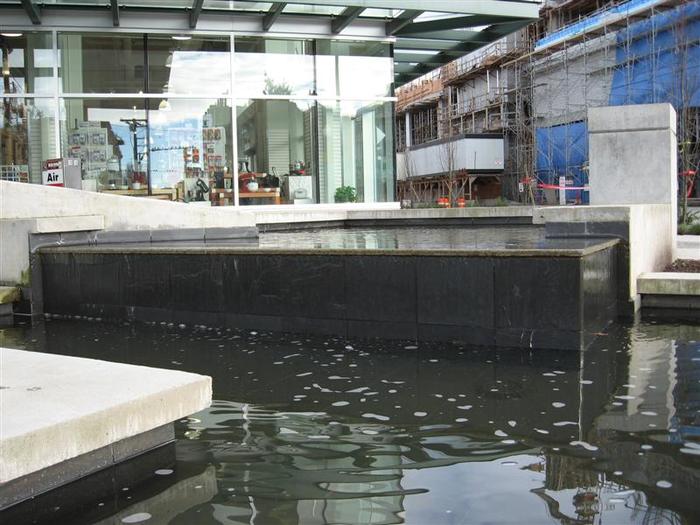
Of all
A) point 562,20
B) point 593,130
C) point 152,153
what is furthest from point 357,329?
point 562,20

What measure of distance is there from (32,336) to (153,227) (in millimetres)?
4557

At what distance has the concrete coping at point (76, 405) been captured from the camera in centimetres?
347

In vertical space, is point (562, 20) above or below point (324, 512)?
above

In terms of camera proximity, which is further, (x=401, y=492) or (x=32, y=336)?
(x=32, y=336)

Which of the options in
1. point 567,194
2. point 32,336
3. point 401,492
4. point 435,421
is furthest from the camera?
point 567,194

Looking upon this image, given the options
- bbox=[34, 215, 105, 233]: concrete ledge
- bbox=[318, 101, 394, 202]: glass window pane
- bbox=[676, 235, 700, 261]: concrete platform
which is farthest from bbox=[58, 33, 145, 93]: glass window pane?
bbox=[676, 235, 700, 261]: concrete platform

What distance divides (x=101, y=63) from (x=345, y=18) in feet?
20.9

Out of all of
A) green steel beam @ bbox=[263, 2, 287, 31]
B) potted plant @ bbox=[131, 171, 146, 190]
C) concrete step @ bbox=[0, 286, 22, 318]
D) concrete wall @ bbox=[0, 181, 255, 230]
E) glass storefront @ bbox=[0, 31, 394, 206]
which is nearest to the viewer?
concrete step @ bbox=[0, 286, 22, 318]

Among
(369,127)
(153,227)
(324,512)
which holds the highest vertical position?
Result: (369,127)

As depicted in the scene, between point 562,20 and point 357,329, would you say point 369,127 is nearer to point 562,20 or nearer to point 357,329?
point 357,329

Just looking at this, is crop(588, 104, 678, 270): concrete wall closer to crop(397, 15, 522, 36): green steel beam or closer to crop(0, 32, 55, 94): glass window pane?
crop(397, 15, 522, 36): green steel beam

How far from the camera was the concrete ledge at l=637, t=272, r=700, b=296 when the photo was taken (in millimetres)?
8787

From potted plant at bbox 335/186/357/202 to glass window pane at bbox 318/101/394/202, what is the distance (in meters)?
0.08

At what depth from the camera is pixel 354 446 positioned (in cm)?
451
